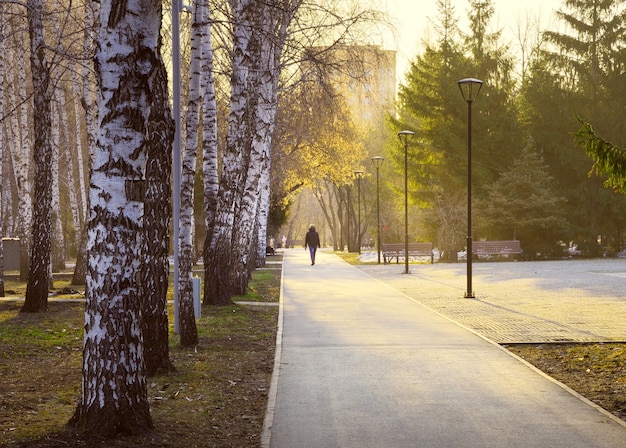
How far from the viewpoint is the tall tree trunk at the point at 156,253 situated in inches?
352

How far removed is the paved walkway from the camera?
688 centimetres

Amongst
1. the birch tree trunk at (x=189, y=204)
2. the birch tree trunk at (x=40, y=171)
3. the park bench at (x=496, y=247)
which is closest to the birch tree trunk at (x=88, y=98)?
the birch tree trunk at (x=40, y=171)

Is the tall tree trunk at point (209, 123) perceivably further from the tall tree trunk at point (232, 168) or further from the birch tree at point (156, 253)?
the birch tree at point (156, 253)

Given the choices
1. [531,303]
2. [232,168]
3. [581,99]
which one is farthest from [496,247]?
[232,168]

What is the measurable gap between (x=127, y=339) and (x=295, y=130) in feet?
125

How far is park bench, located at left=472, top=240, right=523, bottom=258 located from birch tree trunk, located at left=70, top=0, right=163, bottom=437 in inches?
1492

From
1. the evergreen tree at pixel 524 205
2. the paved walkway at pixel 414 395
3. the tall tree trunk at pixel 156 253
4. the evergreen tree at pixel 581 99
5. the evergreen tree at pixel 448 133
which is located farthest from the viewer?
the evergreen tree at pixel 581 99

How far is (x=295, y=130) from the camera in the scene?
44375 millimetres

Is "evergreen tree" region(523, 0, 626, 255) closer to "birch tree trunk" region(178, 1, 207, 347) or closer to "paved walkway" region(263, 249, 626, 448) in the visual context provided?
"paved walkway" region(263, 249, 626, 448)

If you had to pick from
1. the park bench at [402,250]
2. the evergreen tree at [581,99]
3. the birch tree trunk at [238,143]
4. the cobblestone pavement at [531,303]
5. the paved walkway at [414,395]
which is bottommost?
the paved walkway at [414,395]

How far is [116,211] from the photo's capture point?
6.55 metres

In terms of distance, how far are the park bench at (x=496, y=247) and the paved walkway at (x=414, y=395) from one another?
2931 cm

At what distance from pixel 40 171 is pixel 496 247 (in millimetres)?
31233

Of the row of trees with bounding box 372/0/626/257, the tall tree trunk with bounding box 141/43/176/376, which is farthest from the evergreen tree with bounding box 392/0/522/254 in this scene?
the tall tree trunk with bounding box 141/43/176/376
